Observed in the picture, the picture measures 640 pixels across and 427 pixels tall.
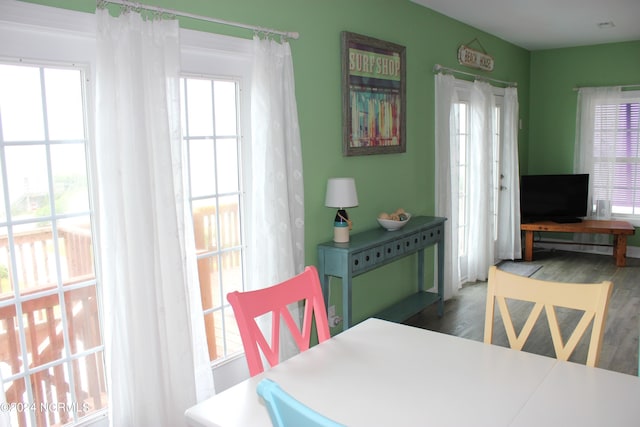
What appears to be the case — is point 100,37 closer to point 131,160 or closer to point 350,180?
point 131,160

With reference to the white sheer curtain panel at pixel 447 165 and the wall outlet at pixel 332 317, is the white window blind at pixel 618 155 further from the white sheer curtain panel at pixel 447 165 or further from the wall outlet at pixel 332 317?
the wall outlet at pixel 332 317

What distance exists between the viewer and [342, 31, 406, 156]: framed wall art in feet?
12.3

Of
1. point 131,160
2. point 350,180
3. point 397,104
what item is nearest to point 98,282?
point 131,160

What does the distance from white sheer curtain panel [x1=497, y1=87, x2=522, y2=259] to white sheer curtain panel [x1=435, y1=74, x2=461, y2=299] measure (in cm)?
145

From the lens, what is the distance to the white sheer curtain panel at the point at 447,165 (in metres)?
4.88

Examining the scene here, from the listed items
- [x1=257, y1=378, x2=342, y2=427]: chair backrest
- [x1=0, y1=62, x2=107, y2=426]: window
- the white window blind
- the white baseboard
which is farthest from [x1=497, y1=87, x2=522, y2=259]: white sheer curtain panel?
[x1=257, y1=378, x2=342, y2=427]: chair backrest

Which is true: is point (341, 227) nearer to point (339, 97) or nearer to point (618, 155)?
point (339, 97)

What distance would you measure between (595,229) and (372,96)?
3.80 metres

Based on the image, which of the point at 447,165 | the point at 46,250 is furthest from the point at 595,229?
the point at 46,250

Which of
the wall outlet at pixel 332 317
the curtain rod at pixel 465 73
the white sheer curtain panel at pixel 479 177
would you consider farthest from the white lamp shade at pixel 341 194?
the white sheer curtain panel at pixel 479 177

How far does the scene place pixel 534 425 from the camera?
139 centimetres

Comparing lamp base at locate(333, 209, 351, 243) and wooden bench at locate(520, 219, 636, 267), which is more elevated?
lamp base at locate(333, 209, 351, 243)

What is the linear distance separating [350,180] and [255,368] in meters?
1.84

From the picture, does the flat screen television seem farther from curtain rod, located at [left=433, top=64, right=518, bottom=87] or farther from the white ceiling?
the white ceiling
